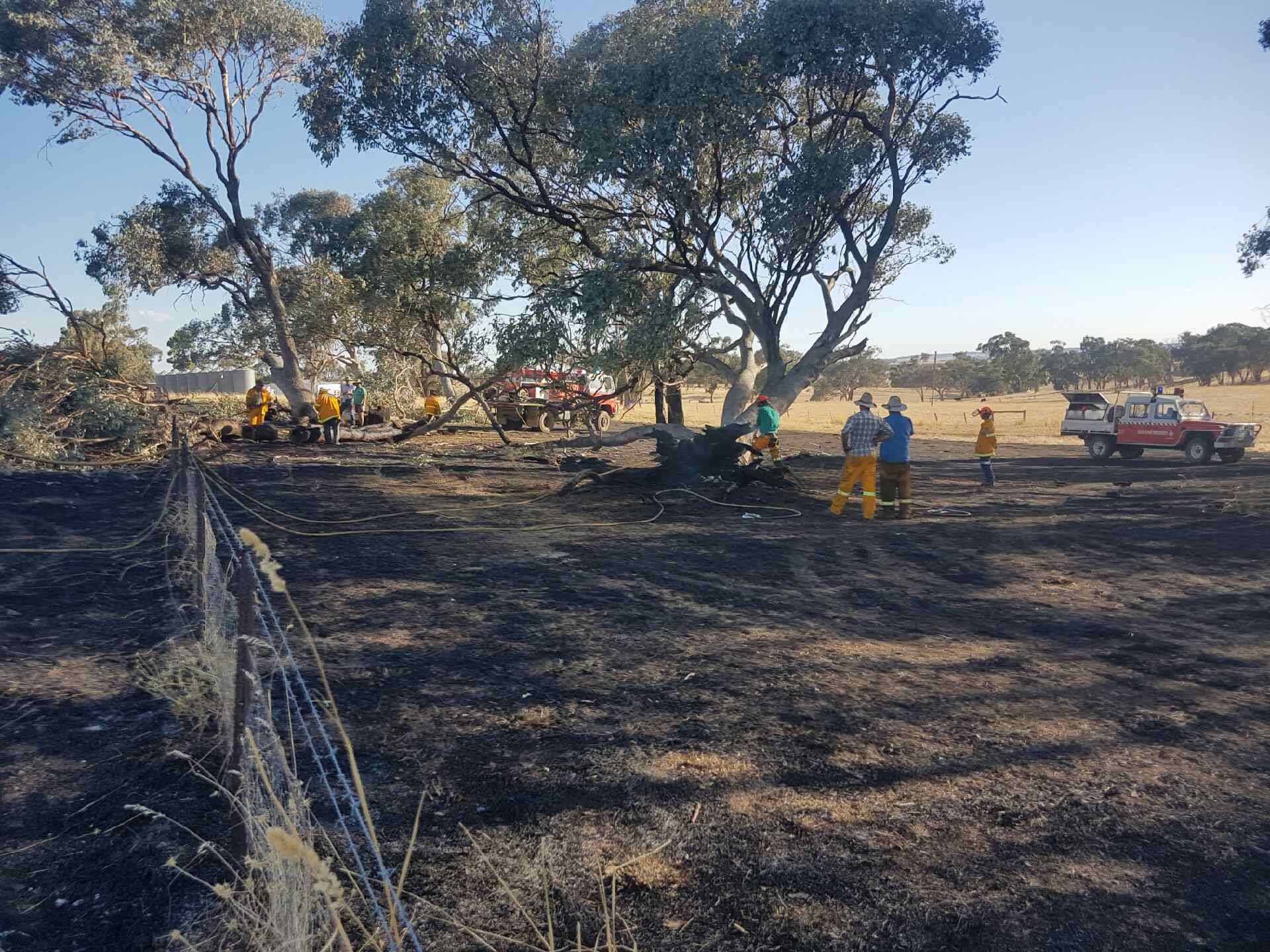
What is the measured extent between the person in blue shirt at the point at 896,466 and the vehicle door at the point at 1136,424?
505 inches

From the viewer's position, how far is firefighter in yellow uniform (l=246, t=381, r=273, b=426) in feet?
76.4

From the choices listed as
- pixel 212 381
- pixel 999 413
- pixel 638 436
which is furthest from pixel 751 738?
pixel 212 381

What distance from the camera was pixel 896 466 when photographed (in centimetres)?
1245

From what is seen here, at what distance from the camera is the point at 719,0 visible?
18.2 metres

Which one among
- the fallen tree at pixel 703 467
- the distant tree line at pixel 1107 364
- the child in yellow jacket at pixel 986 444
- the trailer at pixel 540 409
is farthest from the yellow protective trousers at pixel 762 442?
the distant tree line at pixel 1107 364

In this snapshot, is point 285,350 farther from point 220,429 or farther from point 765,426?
point 765,426

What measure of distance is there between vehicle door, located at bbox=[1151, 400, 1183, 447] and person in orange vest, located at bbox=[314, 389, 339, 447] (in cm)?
2073

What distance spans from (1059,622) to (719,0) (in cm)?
1583

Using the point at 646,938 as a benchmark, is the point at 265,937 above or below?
above

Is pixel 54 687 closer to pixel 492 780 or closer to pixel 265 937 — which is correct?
pixel 492 780

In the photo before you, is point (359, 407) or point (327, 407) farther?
point (359, 407)

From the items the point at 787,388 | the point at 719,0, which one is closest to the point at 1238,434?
the point at 787,388

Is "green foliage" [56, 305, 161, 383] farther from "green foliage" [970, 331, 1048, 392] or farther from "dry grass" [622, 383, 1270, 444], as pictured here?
"green foliage" [970, 331, 1048, 392]

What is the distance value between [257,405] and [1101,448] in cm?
2264
